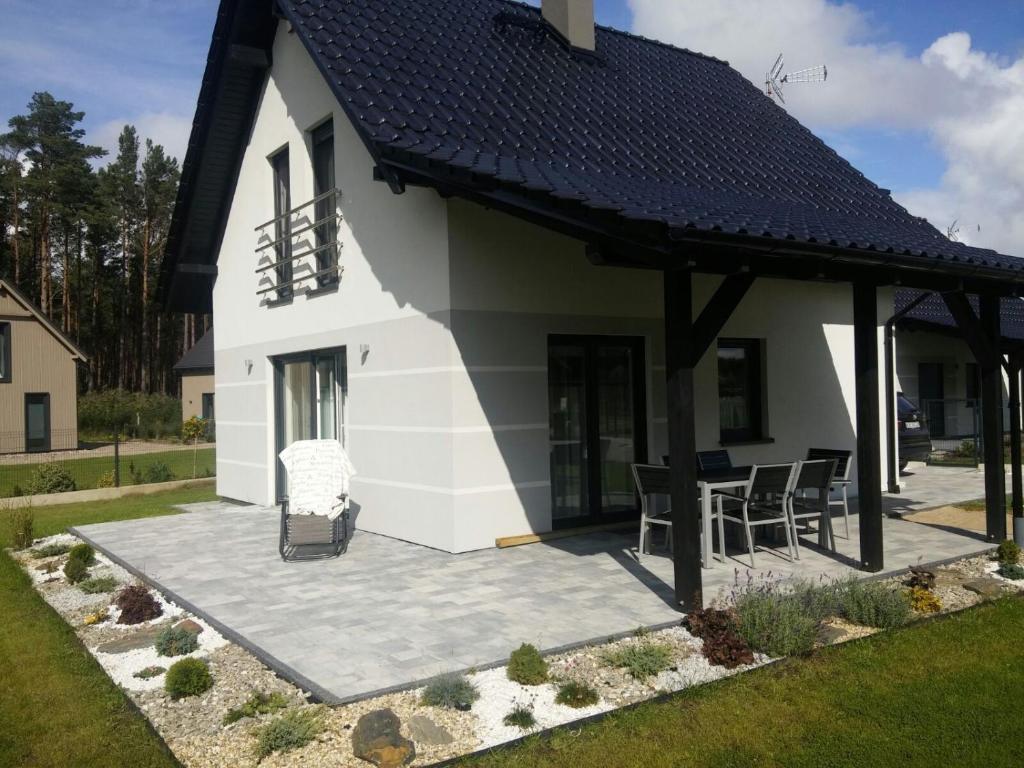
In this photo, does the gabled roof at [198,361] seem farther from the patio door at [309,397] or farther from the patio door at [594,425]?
the patio door at [594,425]

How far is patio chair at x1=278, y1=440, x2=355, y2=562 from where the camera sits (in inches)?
330

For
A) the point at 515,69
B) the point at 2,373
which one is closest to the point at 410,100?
the point at 515,69

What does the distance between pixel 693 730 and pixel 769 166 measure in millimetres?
7925

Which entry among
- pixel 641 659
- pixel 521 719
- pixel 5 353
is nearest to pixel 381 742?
pixel 521 719

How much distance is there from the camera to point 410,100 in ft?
27.9

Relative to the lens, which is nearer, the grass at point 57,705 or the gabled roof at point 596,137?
the grass at point 57,705

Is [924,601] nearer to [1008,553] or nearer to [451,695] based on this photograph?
[1008,553]

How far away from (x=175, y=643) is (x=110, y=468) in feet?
60.4

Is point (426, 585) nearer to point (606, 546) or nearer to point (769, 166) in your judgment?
point (606, 546)

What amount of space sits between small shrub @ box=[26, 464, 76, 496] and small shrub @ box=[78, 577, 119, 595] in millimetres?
8632

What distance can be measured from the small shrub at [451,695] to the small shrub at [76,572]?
509 cm

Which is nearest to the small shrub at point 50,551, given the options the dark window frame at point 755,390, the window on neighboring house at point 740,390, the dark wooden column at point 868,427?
the window on neighboring house at point 740,390

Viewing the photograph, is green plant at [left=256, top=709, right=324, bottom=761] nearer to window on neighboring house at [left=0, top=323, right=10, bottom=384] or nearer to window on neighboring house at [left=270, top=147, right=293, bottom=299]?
window on neighboring house at [left=270, top=147, right=293, bottom=299]

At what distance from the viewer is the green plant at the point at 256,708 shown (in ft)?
14.2
